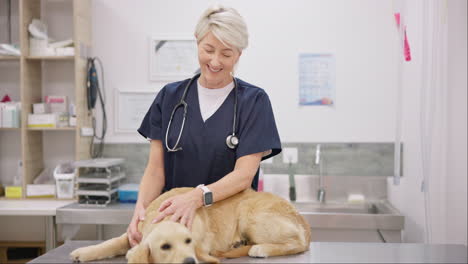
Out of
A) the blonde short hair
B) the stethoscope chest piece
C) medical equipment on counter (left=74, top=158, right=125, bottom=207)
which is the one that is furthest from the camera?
medical equipment on counter (left=74, top=158, right=125, bottom=207)

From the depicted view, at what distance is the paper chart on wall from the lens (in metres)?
3.25

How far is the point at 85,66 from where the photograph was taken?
3279 millimetres

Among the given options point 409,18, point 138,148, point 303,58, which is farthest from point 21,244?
point 409,18

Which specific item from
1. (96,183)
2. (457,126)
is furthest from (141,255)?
(96,183)

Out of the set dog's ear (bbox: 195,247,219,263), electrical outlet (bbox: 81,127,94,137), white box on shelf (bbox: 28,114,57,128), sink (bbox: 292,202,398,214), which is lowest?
sink (bbox: 292,202,398,214)

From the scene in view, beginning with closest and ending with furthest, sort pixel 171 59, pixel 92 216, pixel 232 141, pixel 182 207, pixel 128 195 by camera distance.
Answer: pixel 182 207 < pixel 232 141 < pixel 92 216 < pixel 128 195 < pixel 171 59

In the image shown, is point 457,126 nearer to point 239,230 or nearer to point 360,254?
point 360,254

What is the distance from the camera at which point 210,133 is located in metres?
1.50

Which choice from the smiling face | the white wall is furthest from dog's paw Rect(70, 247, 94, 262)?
the white wall

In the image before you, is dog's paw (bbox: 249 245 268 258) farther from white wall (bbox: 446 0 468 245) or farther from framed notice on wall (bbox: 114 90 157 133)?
framed notice on wall (bbox: 114 90 157 133)

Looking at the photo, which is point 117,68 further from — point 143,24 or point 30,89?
point 30,89

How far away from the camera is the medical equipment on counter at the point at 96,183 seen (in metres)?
2.95

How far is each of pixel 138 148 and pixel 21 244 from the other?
4.09 feet

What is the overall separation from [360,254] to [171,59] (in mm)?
2429
